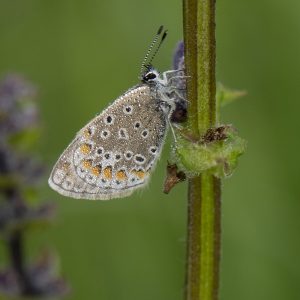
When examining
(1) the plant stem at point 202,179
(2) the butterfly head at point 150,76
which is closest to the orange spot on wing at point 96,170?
(2) the butterfly head at point 150,76

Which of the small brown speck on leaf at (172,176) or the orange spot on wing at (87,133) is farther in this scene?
the orange spot on wing at (87,133)

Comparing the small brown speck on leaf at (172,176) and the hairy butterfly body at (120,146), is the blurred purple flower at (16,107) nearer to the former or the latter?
the hairy butterfly body at (120,146)

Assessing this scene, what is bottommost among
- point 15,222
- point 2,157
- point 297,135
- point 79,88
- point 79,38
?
point 15,222

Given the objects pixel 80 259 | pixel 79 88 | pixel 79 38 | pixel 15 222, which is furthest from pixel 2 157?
pixel 79 38

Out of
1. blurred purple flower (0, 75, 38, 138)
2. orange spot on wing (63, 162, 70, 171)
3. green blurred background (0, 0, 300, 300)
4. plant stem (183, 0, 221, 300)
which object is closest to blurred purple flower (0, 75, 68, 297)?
blurred purple flower (0, 75, 38, 138)

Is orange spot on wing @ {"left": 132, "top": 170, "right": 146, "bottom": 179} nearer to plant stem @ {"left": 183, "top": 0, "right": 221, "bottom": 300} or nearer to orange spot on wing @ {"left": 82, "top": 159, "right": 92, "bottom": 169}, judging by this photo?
orange spot on wing @ {"left": 82, "top": 159, "right": 92, "bottom": 169}

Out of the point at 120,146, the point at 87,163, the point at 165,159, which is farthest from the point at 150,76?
the point at 165,159

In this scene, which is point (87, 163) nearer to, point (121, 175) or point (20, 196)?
point (121, 175)

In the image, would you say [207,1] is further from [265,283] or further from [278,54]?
[278,54]
